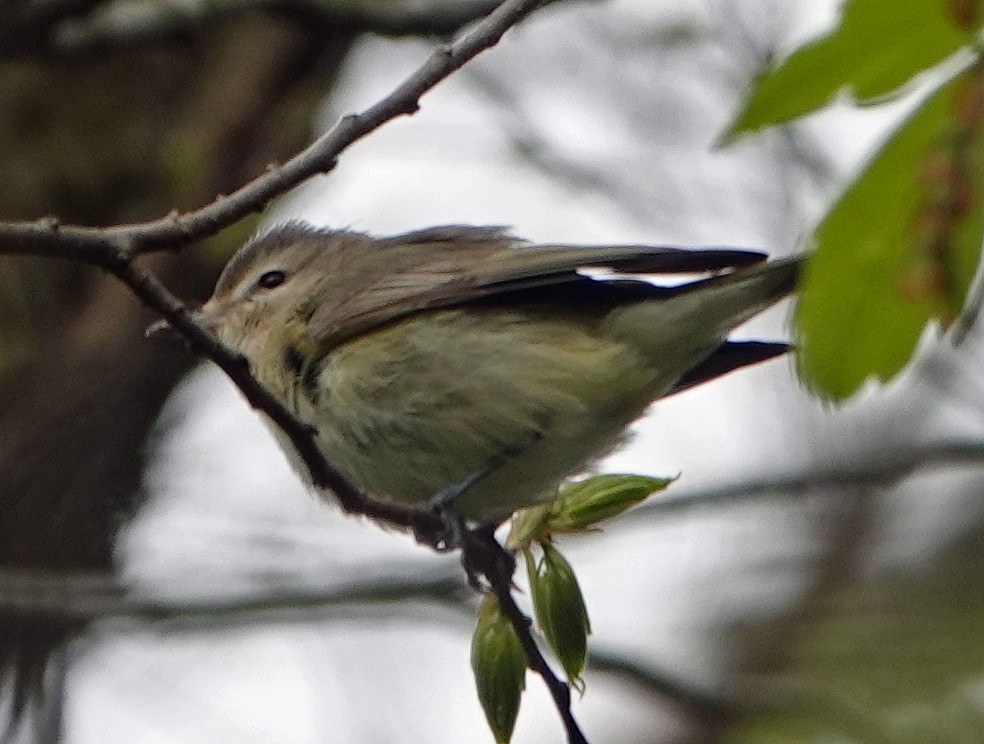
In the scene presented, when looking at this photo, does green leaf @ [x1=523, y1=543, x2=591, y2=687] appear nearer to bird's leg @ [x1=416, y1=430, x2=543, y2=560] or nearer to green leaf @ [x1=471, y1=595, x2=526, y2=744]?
green leaf @ [x1=471, y1=595, x2=526, y2=744]

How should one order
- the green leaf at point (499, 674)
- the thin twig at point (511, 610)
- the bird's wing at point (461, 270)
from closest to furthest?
the thin twig at point (511, 610)
the green leaf at point (499, 674)
the bird's wing at point (461, 270)

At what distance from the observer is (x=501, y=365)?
417cm

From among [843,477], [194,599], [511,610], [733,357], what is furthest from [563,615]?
[194,599]

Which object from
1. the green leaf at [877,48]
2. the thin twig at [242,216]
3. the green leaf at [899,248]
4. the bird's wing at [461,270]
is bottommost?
the green leaf at [899,248]

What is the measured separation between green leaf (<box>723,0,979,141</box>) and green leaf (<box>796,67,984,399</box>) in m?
0.07

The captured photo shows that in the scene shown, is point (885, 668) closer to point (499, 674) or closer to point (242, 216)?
point (499, 674)

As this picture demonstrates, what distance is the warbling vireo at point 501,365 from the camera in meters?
4.12

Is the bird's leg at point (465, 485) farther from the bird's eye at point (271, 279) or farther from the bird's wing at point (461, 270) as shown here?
the bird's eye at point (271, 279)

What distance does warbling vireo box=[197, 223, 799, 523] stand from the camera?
13.5ft

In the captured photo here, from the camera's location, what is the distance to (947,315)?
1898 mm

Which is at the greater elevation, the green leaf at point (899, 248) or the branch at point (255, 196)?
the branch at point (255, 196)

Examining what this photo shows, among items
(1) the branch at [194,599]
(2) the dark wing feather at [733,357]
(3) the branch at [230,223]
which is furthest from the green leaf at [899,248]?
(1) the branch at [194,599]

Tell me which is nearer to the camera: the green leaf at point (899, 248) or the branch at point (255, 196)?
the green leaf at point (899, 248)

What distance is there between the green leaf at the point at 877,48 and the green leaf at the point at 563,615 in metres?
1.24
